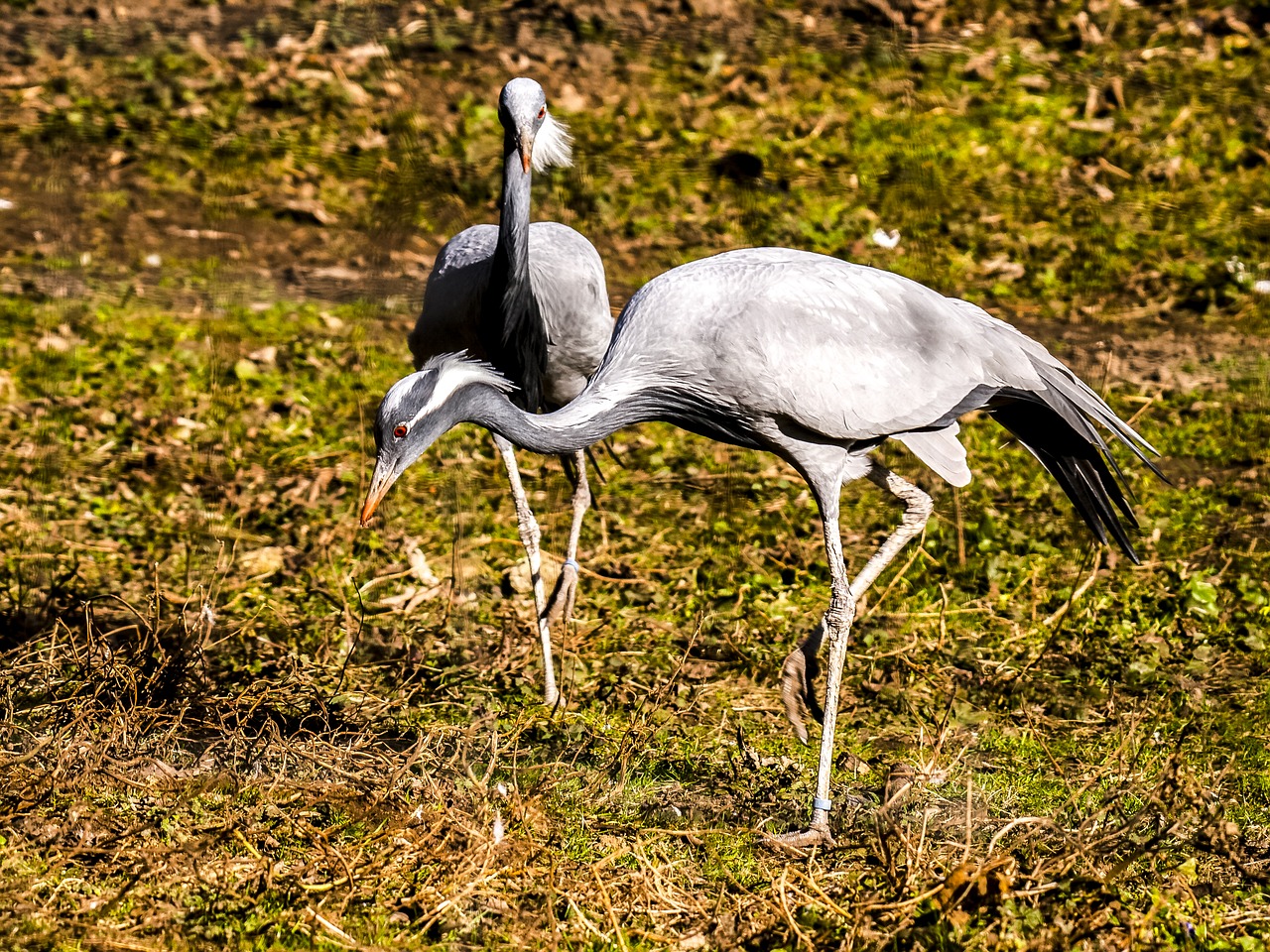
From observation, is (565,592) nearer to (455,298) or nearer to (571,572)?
(571,572)

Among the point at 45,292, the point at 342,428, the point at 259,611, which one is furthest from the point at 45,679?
the point at 45,292

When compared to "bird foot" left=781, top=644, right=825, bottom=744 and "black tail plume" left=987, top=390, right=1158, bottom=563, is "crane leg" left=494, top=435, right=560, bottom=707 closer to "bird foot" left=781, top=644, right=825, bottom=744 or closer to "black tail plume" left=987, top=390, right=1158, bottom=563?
"bird foot" left=781, top=644, right=825, bottom=744

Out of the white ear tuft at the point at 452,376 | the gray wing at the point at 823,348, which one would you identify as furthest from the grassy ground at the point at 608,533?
the gray wing at the point at 823,348

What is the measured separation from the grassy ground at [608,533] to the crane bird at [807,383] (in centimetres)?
68

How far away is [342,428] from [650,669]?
104 inches

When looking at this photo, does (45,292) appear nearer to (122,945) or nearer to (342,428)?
(342,428)

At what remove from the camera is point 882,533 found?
6.89 m

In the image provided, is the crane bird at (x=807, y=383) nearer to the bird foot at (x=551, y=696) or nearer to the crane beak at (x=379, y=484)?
the crane beak at (x=379, y=484)

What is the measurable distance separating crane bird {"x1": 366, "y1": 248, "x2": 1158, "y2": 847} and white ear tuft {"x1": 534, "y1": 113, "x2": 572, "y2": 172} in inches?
44.6

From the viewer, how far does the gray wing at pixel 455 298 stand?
5875mm

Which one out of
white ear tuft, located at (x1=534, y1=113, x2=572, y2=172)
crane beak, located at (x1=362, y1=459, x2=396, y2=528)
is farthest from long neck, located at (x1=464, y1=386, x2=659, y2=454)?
white ear tuft, located at (x1=534, y1=113, x2=572, y2=172)

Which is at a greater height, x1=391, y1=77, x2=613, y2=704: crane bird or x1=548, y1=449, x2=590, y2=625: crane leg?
x1=391, y1=77, x2=613, y2=704: crane bird

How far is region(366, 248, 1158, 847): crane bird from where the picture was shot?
4.68 m

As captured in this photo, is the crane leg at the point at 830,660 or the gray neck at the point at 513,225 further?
the gray neck at the point at 513,225
